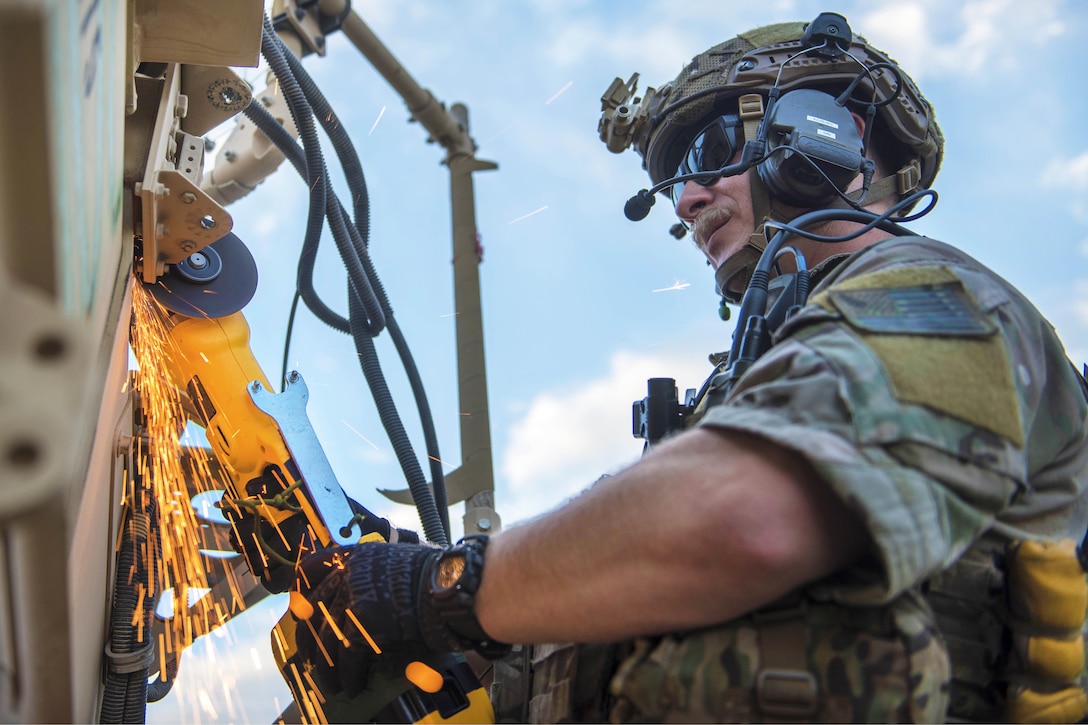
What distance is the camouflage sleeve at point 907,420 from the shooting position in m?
1.36

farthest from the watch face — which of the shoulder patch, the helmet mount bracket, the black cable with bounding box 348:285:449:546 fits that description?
the helmet mount bracket

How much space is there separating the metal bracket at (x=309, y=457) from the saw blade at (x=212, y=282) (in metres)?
0.24

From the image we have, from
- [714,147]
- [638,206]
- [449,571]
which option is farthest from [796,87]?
[449,571]

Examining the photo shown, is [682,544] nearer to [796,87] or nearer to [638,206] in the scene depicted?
[638,206]

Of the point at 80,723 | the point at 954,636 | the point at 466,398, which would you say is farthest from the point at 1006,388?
the point at 466,398

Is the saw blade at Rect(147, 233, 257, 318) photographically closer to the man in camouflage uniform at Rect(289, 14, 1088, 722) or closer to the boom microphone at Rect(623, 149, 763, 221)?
the man in camouflage uniform at Rect(289, 14, 1088, 722)

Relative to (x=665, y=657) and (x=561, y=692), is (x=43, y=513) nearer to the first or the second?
(x=665, y=657)

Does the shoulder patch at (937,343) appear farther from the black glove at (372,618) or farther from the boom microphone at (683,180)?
the boom microphone at (683,180)

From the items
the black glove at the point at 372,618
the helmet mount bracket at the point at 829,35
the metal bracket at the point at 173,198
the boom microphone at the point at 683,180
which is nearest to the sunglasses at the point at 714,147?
the boom microphone at the point at 683,180

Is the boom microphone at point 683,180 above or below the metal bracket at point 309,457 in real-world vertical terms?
above

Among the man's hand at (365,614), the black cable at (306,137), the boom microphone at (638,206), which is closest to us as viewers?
the man's hand at (365,614)

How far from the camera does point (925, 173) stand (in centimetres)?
321

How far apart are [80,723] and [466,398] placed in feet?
10.3

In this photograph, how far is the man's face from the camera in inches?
113
